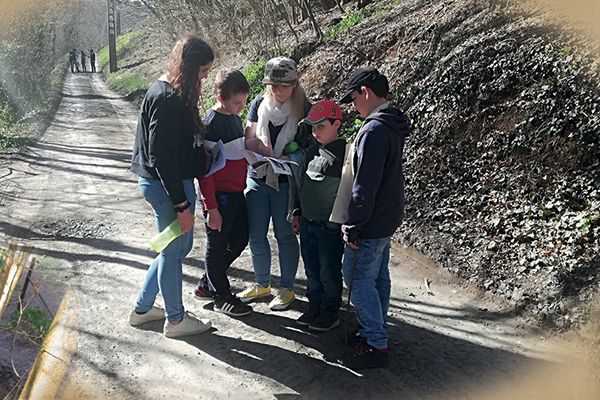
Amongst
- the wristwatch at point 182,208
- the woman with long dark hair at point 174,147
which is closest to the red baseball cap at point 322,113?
the woman with long dark hair at point 174,147

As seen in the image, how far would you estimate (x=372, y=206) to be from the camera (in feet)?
10.5

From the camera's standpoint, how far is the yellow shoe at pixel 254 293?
4375mm

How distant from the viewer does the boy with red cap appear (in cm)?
358

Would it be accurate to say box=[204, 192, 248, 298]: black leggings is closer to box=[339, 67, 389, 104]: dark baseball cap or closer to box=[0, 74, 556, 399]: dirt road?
box=[0, 74, 556, 399]: dirt road

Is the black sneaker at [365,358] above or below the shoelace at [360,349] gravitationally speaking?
below

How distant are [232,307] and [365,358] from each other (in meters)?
1.22

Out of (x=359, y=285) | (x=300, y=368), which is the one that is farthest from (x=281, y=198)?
(x=300, y=368)

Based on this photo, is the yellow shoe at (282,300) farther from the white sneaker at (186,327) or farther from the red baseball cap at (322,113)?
the red baseball cap at (322,113)

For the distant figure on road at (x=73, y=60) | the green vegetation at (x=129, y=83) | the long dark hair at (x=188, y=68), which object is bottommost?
the long dark hair at (x=188, y=68)

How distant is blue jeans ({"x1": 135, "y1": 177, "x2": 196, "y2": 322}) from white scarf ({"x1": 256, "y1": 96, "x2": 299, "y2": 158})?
0.74 metres

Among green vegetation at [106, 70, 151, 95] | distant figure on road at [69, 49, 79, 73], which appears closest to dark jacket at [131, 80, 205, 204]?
green vegetation at [106, 70, 151, 95]

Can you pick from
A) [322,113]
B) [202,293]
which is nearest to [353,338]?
[202,293]

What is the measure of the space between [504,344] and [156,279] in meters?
2.71

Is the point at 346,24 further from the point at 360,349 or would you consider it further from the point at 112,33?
the point at 112,33
